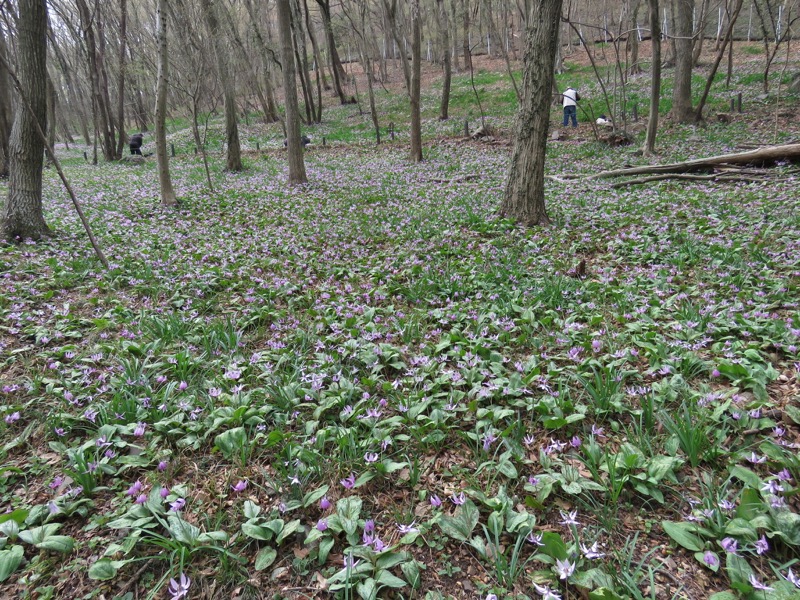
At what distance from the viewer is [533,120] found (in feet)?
19.6

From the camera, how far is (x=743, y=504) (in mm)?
1783

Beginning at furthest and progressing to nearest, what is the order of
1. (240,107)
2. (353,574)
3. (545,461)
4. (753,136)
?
(240,107) → (753,136) → (545,461) → (353,574)

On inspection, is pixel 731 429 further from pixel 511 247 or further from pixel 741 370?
pixel 511 247

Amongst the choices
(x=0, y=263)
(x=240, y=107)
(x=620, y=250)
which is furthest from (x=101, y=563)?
(x=240, y=107)

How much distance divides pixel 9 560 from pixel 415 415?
197 cm

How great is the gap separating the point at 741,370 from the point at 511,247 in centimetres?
321

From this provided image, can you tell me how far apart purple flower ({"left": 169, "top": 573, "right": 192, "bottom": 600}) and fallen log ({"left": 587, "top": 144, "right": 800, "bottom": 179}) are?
382 inches

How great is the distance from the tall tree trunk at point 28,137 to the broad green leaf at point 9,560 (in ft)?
18.9


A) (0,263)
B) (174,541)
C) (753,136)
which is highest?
(753,136)

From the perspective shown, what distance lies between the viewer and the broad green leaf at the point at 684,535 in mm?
1723

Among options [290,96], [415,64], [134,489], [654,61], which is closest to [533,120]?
[654,61]

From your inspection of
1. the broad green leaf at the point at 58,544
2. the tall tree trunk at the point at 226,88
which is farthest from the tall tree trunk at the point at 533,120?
the tall tree trunk at the point at 226,88

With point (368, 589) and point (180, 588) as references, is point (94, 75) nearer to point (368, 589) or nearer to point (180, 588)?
point (180, 588)

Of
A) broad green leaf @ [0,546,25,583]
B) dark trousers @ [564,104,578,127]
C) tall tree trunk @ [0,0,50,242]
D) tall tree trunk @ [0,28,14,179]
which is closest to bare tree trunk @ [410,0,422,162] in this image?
dark trousers @ [564,104,578,127]
